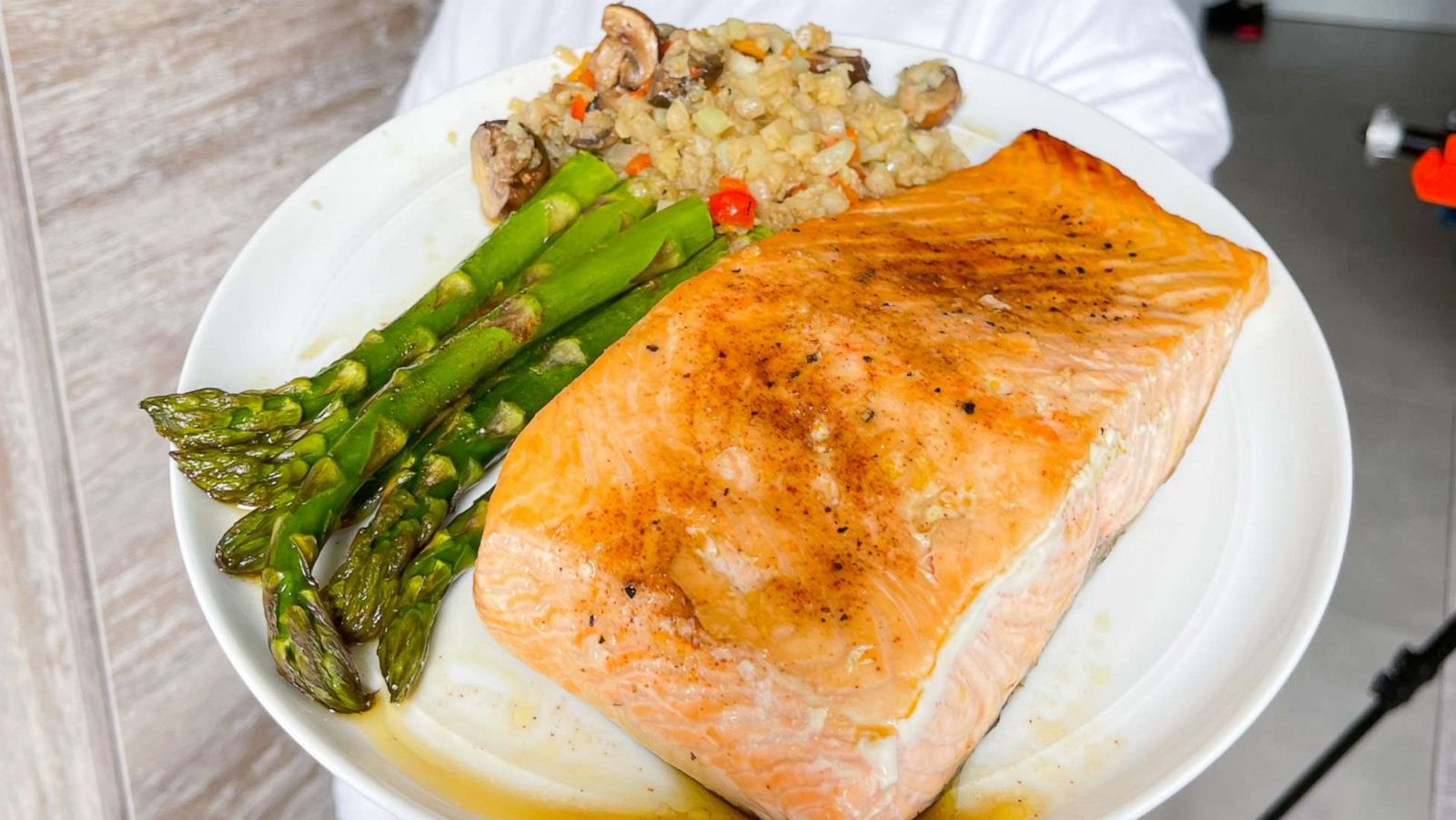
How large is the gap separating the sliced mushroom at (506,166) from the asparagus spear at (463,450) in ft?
1.29

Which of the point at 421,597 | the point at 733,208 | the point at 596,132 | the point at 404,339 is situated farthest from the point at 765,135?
the point at 421,597

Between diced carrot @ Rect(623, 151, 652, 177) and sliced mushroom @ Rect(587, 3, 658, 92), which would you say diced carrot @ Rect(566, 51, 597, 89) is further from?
diced carrot @ Rect(623, 151, 652, 177)

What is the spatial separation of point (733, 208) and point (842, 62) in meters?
0.55

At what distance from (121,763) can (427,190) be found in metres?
2.12

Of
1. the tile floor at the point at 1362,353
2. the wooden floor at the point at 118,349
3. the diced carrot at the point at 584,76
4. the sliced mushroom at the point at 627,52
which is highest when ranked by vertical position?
the sliced mushroom at the point at 627,52

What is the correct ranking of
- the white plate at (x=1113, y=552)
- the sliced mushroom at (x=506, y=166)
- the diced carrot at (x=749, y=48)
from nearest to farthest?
the white plate at (x=1113, y=552) → the sliced mushroom at (x=506, y=166) → the diced carrot at (x=749, y=48)

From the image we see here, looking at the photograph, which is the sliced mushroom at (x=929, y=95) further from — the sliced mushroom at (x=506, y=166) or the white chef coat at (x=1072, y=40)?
the sliced mushroom at (x=506, y=166)

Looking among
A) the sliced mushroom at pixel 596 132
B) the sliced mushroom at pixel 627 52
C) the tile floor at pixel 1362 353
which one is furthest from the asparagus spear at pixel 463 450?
the tile floor at pixel 1362 353

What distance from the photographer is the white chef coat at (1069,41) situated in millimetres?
3408

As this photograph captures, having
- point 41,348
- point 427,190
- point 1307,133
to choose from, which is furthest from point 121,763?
point 1307,133

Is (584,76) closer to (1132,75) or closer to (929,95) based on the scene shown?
(929,95)

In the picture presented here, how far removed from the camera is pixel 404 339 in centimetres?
233

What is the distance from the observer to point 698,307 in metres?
2.01

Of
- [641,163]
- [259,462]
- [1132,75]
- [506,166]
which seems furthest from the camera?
[1132,75]
